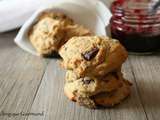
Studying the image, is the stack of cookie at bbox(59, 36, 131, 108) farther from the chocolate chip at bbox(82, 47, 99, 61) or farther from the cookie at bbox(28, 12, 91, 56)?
the cookie at bbox(28, 12, 91, 56)

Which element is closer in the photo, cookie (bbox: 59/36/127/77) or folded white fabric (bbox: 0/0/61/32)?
cookie (bbox: 59/36/127/77)

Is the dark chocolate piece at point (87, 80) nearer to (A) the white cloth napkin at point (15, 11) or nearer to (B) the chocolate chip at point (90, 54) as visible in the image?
(B) the chocolate chip at point (90, 54)

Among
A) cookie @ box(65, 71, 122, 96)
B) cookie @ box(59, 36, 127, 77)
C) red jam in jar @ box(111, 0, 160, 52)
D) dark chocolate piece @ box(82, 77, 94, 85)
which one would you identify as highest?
cookie @ box(59, 36, 127, 77)

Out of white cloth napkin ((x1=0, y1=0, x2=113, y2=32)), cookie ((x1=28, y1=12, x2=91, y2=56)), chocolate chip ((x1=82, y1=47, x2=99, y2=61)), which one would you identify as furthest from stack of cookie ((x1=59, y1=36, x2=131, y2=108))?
white cloth napkin ((x1=0, y1=0, x2=113, y2=32))

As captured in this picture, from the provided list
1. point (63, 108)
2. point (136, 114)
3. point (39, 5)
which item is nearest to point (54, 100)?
point (63, 108)

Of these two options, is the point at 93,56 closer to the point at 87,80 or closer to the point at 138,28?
the point at 87,80

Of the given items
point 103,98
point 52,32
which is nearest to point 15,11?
point 52,32
